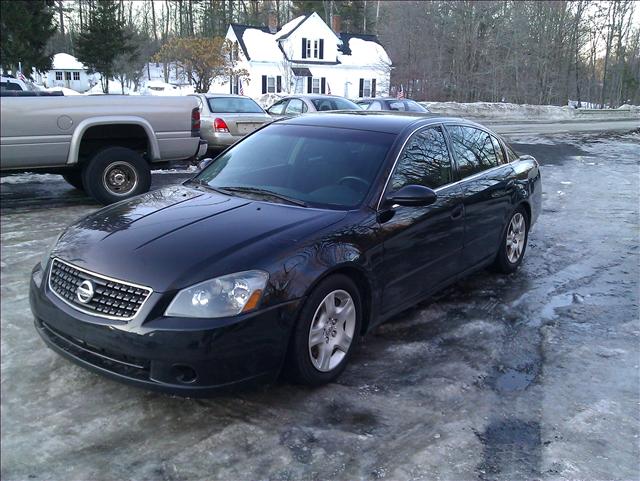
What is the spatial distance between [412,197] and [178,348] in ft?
6.17

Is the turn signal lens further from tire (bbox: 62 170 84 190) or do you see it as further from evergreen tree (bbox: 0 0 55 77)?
evergreen tree (bbox: 0 0 55 77)

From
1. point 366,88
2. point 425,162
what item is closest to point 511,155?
point 425,162

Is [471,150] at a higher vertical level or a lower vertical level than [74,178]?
higher

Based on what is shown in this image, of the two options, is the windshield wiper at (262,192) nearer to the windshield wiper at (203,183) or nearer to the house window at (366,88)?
the windshield wiper at (203,183)

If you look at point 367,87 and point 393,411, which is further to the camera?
point 367,87

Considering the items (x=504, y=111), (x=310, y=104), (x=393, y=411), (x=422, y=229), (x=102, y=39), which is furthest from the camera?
(x=102, y=39)

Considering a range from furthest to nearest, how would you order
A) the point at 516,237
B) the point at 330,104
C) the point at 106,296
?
the point at 330,104
the point at 516,237
the point at 106,296

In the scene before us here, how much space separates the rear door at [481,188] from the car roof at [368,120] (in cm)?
29

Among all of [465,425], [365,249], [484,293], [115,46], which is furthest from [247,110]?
Answer: [115,46]

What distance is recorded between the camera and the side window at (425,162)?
4465mm

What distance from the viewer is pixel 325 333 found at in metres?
3.72

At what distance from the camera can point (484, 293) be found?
561 centimetres

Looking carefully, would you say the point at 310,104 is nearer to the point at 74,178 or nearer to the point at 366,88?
the point at 74,178

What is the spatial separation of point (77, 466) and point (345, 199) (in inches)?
89.9
